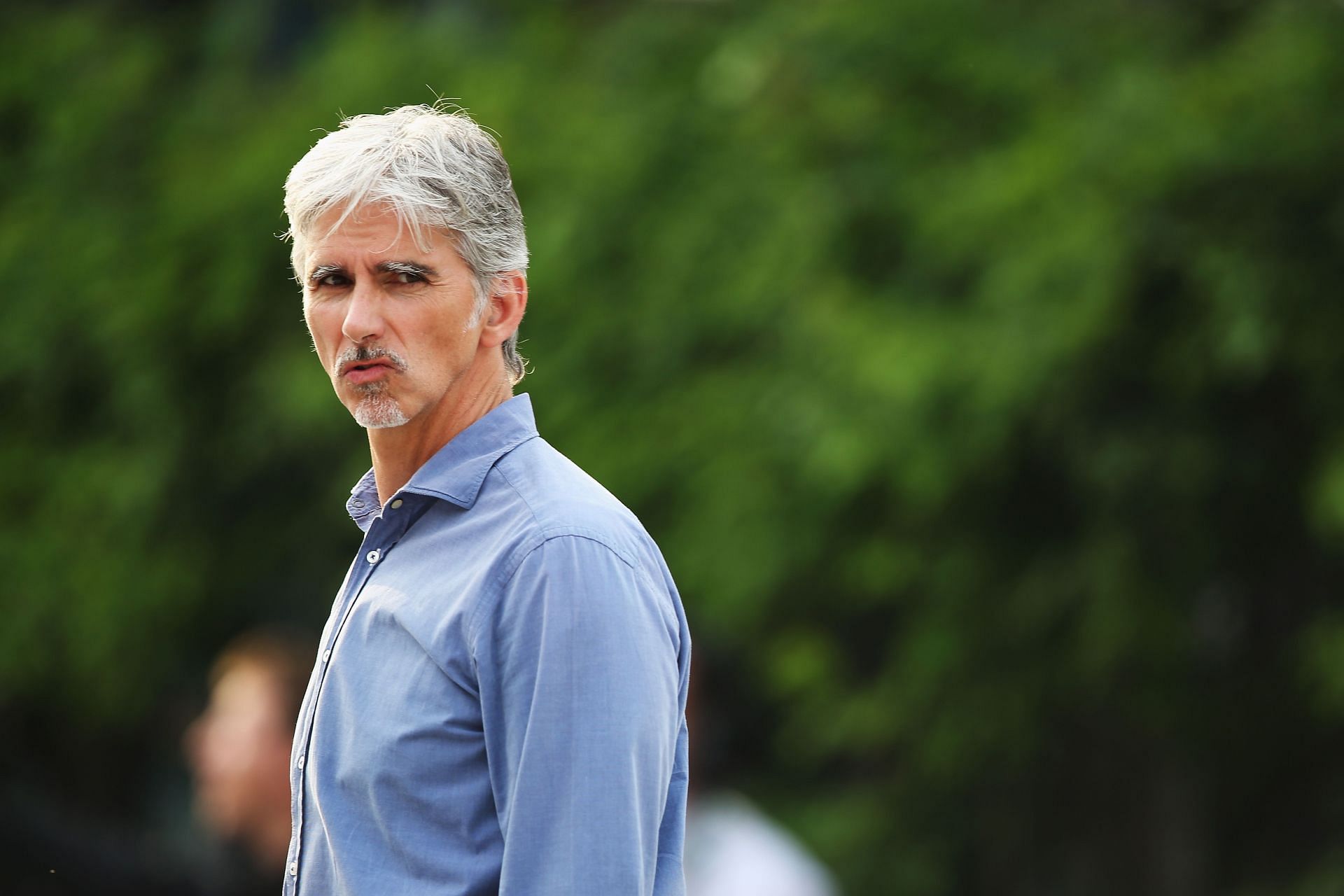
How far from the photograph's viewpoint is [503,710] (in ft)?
5.22

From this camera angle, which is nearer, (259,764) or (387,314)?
(387,314)

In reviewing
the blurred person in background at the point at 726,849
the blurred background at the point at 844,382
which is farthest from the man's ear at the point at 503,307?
the blurred background at the point at 844,382

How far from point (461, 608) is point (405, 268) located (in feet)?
1.15

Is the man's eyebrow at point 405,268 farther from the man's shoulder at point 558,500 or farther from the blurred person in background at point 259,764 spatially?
the blurred person in background at point 259,764

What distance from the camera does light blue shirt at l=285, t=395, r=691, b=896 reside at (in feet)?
5.09

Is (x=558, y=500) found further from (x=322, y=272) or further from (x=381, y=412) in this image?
(x=322, y=272)

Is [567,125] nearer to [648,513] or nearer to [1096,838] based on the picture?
[648,513]

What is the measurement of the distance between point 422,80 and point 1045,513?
8.41ft

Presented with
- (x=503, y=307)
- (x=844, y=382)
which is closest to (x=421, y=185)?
(x=503, y=307)

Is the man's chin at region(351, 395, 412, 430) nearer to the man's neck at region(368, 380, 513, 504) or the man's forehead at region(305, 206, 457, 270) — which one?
the man's neck at region(368, 380, 513, 504)

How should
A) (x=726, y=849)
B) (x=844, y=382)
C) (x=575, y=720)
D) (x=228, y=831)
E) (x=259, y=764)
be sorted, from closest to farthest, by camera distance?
(x=575, y=720) → (x=726, y=849) → (x=259, y=764) → (x=228, y=831) → (x=844, y=382)

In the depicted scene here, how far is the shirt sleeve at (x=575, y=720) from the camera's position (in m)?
1.54

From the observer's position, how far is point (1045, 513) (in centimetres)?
509

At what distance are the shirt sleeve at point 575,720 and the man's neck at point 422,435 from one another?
262 mm
